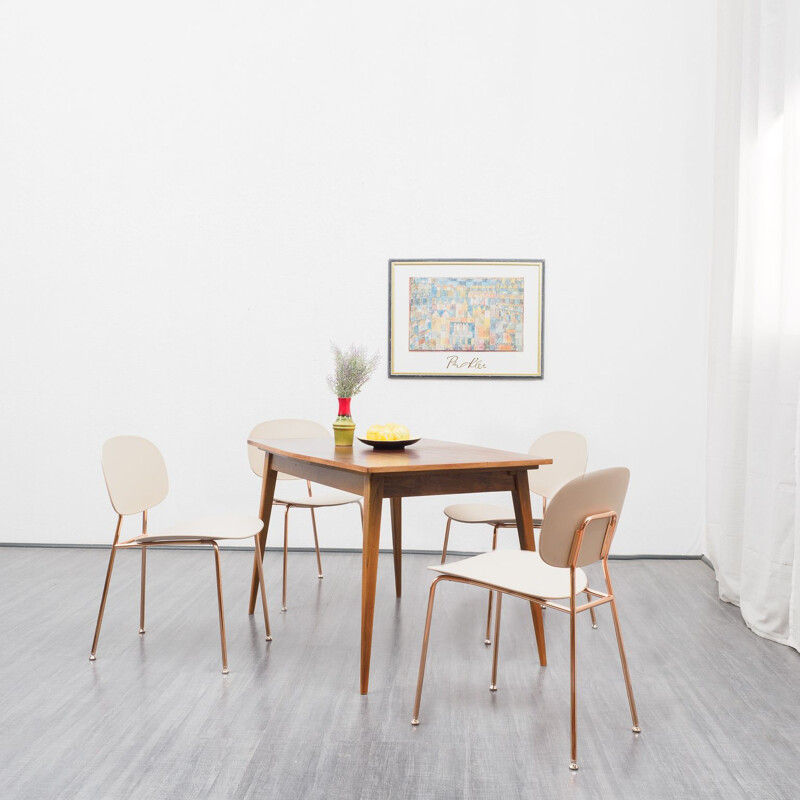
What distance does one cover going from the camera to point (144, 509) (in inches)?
122

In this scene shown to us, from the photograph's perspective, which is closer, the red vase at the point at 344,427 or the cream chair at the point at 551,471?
the red vase at the point at 344,427

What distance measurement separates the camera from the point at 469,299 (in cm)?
453

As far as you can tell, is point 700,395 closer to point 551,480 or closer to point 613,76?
point 551,480

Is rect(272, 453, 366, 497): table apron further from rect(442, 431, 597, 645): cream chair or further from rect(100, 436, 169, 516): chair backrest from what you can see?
rect(442, 431, 597, 645): cream chair

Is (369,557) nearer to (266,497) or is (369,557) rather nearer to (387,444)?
(387,444)

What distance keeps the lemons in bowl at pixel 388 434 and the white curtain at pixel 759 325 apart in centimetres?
154

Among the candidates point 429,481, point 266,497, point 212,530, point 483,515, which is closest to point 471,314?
point 483,515

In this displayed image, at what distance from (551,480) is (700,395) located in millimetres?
1410

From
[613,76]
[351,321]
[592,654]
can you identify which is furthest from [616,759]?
[613,76]

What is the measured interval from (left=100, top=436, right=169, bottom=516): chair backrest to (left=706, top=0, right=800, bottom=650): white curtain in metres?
2.59

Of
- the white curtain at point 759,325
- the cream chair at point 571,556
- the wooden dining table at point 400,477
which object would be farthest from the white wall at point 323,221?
the cream chair at point 571,556

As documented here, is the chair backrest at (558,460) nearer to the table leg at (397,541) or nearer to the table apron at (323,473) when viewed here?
the table leg at (397,541)

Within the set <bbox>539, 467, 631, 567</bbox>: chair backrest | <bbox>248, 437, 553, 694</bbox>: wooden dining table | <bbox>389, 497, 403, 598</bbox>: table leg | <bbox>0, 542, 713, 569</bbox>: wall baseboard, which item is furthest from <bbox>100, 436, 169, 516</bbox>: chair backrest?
<bbox>539, 467, 631, 567</bbox>: chair backrest

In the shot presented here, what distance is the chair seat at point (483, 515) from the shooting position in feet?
11.0
